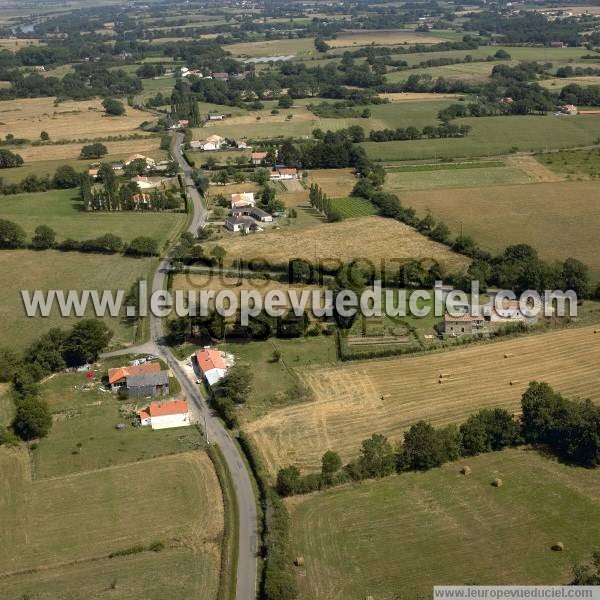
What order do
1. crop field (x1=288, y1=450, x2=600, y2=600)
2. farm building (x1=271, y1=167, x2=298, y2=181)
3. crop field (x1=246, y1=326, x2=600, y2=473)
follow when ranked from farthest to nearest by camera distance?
farm building (x1=271, y1=167, x2=298, y2=181)
crop field (x1=246, y1=326, x2=600, y2=473)
crop field (x1=288, y1=450, x2=600, y2=600)

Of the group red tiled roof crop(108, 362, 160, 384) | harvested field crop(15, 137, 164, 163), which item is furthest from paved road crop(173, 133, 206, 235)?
red tiled roof crop(108, 362, 160, 384)

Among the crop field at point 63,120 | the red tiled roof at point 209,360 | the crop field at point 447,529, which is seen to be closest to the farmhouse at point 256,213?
the red tiled roof at point 209,360

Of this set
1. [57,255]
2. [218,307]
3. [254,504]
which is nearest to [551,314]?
[218,307]

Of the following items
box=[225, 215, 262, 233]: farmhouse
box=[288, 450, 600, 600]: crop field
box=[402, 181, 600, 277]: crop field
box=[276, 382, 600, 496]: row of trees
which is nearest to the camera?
box=[288, 450, 600, 600]: crop field

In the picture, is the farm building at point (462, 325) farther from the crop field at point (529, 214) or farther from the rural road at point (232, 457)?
the rural road at point (232, 457)

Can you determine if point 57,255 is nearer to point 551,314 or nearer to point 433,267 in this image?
point 433,267

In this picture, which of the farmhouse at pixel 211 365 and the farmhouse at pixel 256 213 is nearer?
the farmhouse at pixel 211 365

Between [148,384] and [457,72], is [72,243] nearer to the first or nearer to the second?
[148,384]

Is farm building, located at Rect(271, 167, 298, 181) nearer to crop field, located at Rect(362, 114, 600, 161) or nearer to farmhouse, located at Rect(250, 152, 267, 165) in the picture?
farmhouse, located at Rect(250, 152, 267, 165)
